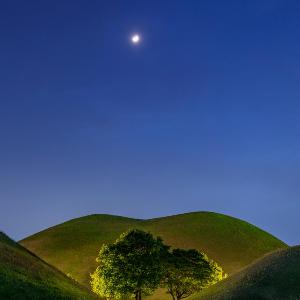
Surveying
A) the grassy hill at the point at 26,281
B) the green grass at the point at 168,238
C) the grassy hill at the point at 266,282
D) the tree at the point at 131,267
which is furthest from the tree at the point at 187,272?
the green grass at the point at 168,238

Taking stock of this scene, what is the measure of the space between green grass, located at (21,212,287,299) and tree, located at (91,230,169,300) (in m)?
41.2

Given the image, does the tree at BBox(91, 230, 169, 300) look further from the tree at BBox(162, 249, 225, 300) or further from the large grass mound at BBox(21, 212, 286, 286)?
the large grass mound at BBox(21, 212, 286, 286)

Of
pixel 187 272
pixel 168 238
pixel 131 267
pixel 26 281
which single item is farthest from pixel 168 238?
pixel 26 281

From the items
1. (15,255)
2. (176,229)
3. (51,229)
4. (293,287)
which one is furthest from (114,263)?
(51,229)

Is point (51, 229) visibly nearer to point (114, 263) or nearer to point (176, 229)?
point (176, 229)

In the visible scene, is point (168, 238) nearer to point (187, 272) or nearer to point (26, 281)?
point (187, 272)

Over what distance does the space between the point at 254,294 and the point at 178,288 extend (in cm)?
2983

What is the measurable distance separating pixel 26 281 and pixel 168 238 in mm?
103273

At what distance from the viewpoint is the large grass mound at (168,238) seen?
136 metres

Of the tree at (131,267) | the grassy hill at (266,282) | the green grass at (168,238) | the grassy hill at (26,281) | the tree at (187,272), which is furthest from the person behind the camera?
the green grass at (168,238)

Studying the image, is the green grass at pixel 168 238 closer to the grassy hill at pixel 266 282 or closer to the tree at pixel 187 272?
the tree at pixel 187 272

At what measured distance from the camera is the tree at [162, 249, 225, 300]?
268 feet

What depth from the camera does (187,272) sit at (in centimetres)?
8225

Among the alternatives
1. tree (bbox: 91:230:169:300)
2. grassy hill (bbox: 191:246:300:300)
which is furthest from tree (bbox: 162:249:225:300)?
grassy hill (bbox: 191:246:300:300)
